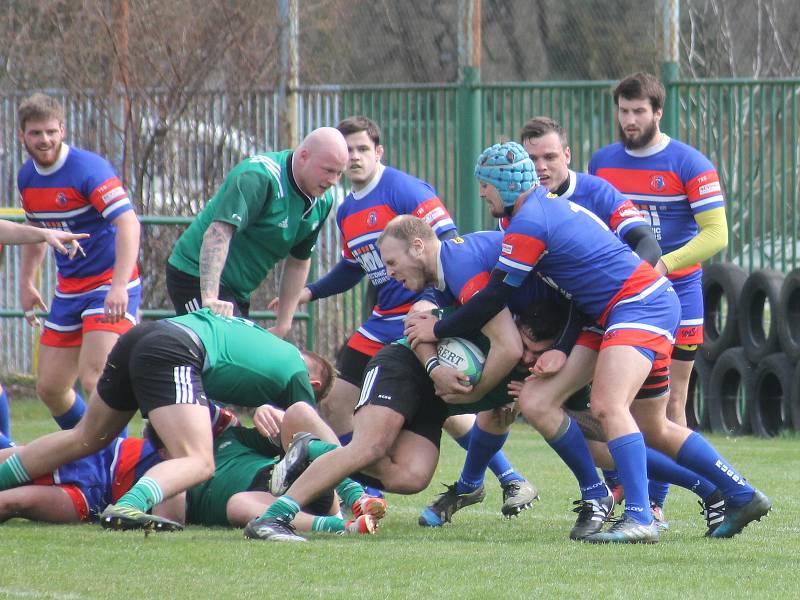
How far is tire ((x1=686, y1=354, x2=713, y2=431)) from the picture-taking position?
468 inches

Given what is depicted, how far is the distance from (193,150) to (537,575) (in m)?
9.19

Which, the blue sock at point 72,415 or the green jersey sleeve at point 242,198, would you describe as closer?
the green jersey sleeve at point 242,198

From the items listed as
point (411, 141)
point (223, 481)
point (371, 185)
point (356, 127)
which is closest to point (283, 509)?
point (223, 481)

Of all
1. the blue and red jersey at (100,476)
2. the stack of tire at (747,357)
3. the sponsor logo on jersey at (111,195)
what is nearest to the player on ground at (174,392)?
the blue and red jersey at (100,476)

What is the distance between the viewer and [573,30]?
45.6 ft

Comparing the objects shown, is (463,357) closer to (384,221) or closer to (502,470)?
(502,470)

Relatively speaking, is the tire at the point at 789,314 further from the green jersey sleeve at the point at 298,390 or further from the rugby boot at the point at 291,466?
the rugby boot at the point at 291,466

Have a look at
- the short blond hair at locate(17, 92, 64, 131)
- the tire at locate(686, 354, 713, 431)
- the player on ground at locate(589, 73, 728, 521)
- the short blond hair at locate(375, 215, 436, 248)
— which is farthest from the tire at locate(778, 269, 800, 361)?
the short blond hair at locate(17, 92, 64, 131)

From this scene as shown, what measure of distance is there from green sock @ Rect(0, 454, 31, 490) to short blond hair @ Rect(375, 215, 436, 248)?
2036 mm

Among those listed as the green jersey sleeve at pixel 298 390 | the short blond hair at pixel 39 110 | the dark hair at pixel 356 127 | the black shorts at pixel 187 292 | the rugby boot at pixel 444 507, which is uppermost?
the short blond hair at pixel 39 110

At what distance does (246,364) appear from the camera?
6.72 m

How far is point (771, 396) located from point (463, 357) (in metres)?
5.89

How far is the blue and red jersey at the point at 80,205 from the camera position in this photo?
8.50 m

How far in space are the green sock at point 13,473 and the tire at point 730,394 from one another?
6413 mm
